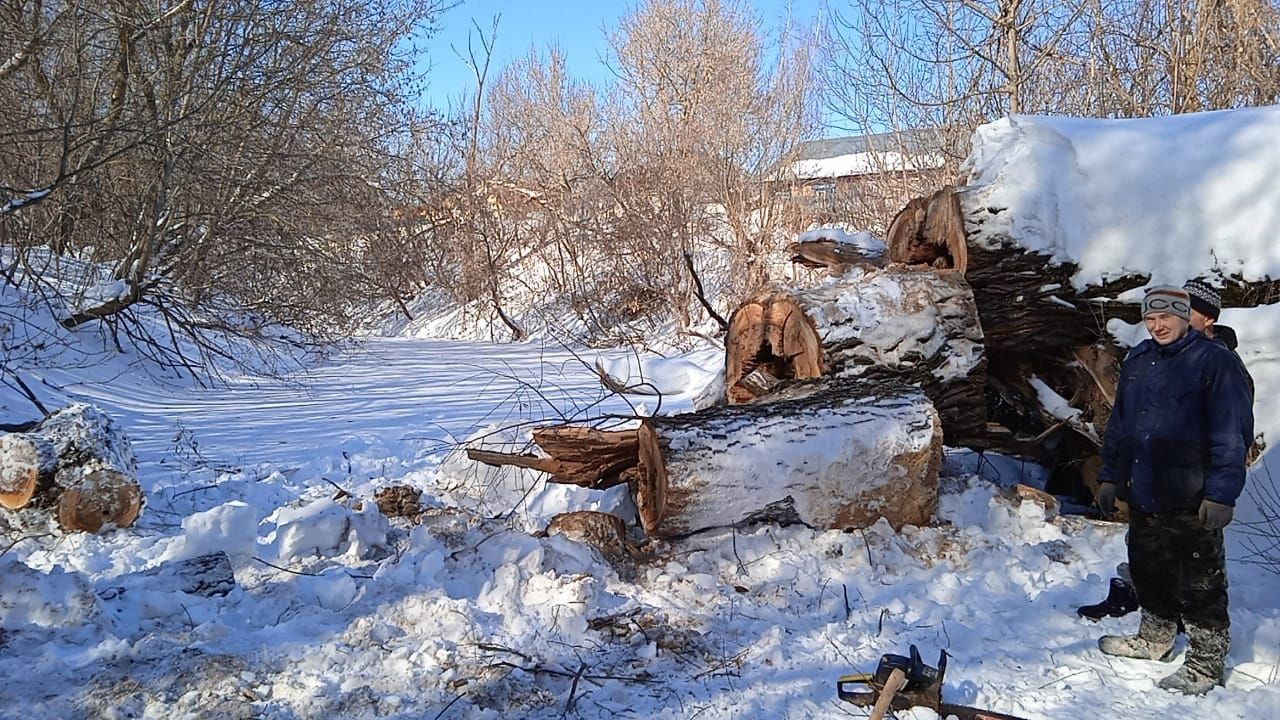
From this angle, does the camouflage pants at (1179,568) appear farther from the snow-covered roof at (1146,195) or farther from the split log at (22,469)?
the split log at (22,469)

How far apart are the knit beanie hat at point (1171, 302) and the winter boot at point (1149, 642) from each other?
1.22 meters

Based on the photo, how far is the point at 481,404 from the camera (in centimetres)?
913

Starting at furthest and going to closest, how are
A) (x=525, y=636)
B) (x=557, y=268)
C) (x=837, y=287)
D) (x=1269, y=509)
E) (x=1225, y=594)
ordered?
(x=557, y=268), (x=837, y=287), (x=1269, y=509), (x=525, y=636), (x=1225, y=594)

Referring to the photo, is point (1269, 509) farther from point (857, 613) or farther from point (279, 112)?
point (279, 112)

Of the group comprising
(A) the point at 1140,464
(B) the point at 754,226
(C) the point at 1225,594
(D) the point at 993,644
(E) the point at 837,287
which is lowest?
(D) the point at 993,644

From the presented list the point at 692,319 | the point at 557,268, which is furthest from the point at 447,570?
the point at 557,268

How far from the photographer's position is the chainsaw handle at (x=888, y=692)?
2.68m

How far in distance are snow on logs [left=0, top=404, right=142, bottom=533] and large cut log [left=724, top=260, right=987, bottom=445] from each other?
4.23m

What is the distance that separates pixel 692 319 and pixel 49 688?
45.2 ft

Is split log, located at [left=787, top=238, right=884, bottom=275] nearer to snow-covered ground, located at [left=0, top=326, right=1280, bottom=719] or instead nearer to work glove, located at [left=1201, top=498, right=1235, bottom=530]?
snow-covered ground, located at [left=0, top=326, right=1280, bottom=719]

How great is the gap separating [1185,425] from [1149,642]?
89 centimetres

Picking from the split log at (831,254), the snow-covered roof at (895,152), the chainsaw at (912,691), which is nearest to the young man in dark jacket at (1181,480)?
the chainsaw at (912,691)

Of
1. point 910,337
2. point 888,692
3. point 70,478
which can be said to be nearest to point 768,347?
point 910,337

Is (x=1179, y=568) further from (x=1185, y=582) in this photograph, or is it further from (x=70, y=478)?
(x=70, y=478)
